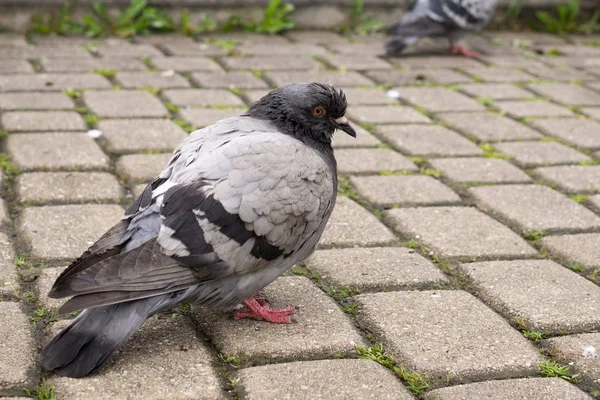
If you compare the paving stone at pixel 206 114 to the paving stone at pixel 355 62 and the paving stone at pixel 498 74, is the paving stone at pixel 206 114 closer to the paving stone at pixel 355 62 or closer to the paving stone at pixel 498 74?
the paving stone at pixel 355 62

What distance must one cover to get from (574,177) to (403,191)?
971 mm

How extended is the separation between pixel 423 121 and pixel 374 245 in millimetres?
1922

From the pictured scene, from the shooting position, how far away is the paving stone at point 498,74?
255 inches

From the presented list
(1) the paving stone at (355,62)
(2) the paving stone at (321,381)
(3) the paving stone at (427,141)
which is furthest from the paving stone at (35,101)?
(2) the paving stone at (321,381)

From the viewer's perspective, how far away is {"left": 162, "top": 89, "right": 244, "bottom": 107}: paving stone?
5.39m

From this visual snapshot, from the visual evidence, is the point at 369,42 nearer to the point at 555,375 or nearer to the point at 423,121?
the point at 423,121

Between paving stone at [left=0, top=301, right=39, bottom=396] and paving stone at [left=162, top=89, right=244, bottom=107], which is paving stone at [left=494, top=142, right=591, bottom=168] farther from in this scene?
paving stone at [left=0, top=301, right=39, bottom=396]

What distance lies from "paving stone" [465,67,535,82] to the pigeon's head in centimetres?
355

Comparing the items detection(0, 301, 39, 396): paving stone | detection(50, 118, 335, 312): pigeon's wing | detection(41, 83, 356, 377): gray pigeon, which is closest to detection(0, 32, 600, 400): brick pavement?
detection(0, 301, 39, 396): paving stone

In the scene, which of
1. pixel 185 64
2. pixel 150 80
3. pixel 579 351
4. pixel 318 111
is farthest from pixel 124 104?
pixel 579 351

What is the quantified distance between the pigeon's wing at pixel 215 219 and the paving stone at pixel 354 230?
693 millimetres

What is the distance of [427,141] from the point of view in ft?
16.3

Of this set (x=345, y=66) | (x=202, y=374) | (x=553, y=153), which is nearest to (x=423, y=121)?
(x=553, y=153)

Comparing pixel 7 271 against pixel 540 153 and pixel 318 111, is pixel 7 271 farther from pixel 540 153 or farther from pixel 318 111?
pixel 540 153
